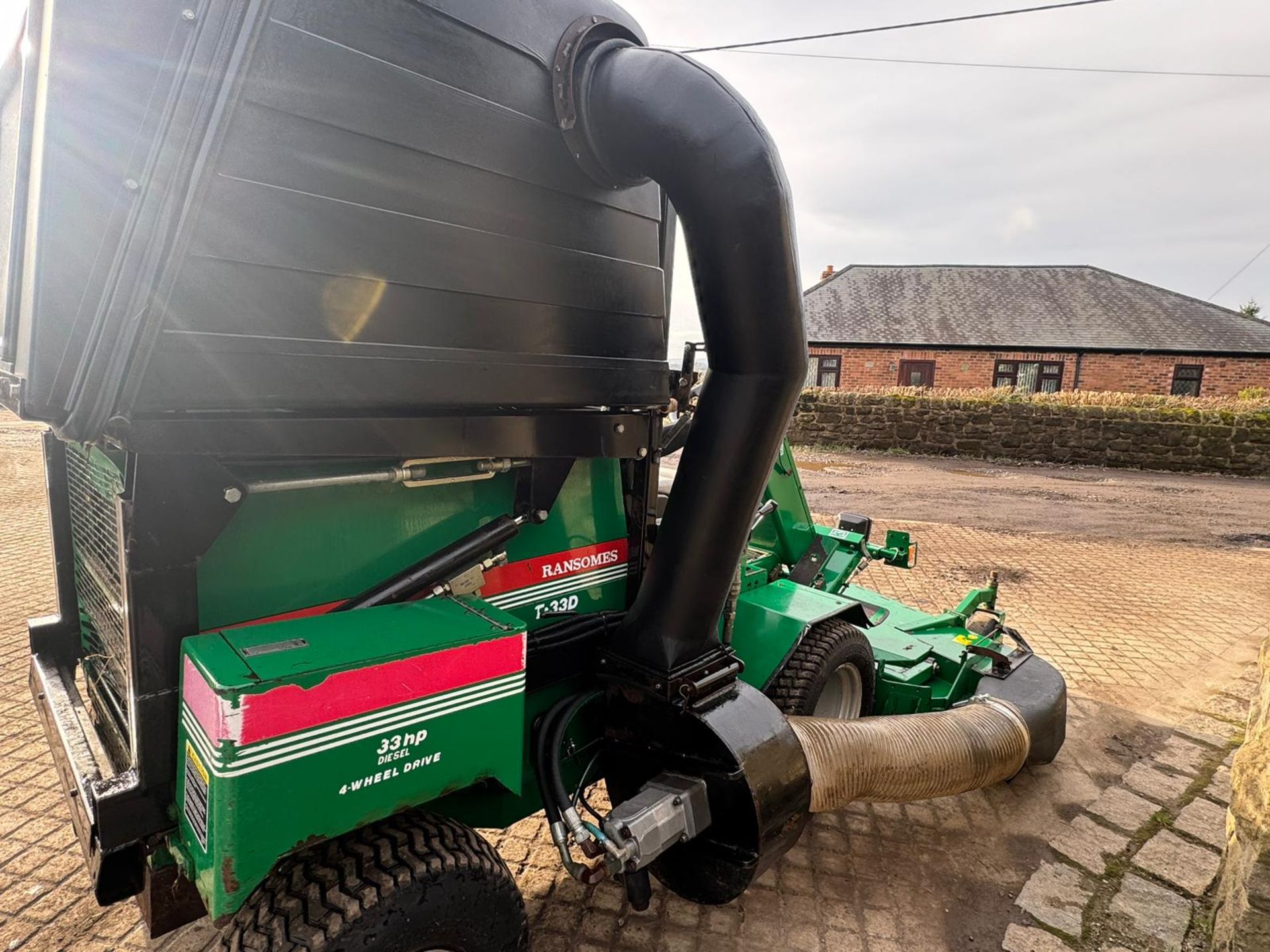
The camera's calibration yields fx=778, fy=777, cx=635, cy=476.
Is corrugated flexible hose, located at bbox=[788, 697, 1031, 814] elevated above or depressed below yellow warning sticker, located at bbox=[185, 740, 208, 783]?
below

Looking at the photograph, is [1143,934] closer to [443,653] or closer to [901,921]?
[901,921]

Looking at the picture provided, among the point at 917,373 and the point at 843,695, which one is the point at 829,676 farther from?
the point at 917,373

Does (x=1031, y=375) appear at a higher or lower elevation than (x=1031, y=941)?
higher

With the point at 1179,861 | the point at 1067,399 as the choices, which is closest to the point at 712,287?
the point at 1179,861

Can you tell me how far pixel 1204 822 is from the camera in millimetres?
3438

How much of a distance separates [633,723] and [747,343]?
4.08 feet

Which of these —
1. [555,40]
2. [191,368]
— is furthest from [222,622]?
[555,40]

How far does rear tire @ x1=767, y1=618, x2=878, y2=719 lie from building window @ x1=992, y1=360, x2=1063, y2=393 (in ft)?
71.8

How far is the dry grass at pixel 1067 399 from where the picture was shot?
15859 mm

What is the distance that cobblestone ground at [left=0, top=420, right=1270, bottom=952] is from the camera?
8.52 feet

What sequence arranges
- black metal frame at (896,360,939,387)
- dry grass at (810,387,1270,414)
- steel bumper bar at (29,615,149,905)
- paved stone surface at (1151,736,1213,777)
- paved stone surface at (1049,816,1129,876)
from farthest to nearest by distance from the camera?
black metal frame at (896,360,939,387)
dry grass at (810,387,1270,414)
paved stone surface at (1151,736,1213,777)
paved stone surface at (1049,816,1129,876)
steel bumper bar at (29,615,149,905)

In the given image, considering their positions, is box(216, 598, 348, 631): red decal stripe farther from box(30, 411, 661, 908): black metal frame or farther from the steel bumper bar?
the steel bumper bar

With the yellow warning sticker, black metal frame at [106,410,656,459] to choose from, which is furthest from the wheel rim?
the yellow warning sticker

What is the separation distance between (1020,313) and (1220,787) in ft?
77.5
